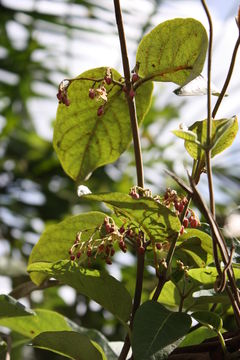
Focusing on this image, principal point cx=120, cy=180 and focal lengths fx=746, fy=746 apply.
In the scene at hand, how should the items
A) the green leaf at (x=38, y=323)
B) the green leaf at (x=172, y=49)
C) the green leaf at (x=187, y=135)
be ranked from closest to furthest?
the green leaf at (x=187, y=135), the green leaf at (x=172, y=49), the green leaf at (x=38, y=323)

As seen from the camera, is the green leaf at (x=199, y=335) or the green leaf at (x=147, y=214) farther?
the green leaf at (x=199, y=335)

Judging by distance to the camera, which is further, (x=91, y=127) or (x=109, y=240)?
(x=91, y=127)

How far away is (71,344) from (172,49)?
0.24 meters

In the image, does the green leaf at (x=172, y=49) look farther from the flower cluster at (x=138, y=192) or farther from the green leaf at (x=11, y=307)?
the green leaf at (x=11, y=307)

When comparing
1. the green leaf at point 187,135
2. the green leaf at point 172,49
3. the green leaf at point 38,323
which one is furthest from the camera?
the green leaf at point 38,323

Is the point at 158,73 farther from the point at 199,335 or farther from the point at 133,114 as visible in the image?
the point at 199,335

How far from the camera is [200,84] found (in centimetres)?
53

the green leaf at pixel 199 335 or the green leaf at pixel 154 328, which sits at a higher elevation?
the green leaf at pixel 154 328

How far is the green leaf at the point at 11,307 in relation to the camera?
1.87ft

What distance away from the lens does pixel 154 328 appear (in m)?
0.49

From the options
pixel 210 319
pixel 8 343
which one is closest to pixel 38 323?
pixel 8 343

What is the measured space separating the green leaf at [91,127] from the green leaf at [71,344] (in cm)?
16

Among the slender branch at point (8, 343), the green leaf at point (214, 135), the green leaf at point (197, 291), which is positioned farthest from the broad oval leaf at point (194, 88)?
the slender branch at point (8, 343)

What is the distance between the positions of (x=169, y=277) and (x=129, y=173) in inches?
49.8
